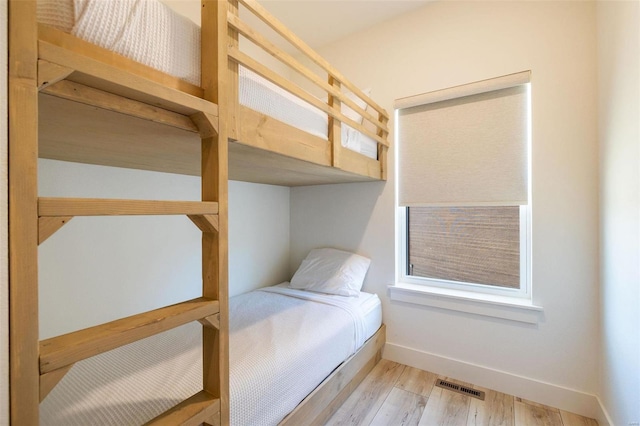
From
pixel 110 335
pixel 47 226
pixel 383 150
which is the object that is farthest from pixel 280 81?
pixel 383 150

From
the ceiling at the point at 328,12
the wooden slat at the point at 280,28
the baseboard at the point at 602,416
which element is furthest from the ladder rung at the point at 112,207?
the baseboard at the point at 602,416

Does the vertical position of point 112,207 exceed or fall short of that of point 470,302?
it exceeds it

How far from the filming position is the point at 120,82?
26.8 inches

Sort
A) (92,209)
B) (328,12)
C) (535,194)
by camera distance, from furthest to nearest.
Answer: (328,12), (535,194), (92,209)

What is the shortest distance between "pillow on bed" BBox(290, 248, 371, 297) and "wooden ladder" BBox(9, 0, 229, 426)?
1482mm

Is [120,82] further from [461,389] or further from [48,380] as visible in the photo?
[461,389]

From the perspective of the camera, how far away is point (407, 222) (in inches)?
94.5

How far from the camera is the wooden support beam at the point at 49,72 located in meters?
0.57

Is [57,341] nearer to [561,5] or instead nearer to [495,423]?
[495,423]

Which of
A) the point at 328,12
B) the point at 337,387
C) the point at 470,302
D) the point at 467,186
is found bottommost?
the point at 337,387

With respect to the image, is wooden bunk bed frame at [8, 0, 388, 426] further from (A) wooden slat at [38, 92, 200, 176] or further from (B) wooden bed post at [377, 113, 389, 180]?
(B) wooden bed post at [377, 113, 389, 180]

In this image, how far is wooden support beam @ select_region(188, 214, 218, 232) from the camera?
839mm

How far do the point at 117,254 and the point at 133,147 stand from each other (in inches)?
31.5

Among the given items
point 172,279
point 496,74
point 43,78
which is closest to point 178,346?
point 172,279
